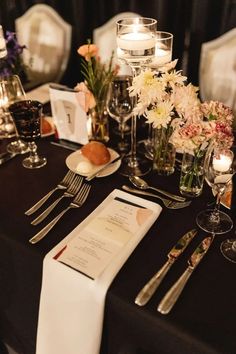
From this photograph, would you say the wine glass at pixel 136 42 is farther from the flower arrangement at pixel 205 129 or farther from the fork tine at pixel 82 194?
the fork tine at pixel 82 194

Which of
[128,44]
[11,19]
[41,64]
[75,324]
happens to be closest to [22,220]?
[75,324]

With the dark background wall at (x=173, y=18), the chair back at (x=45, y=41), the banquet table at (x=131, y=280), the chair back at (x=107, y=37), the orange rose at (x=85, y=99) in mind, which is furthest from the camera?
the chair back at (x=45, y=41)

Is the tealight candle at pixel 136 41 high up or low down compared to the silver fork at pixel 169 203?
up

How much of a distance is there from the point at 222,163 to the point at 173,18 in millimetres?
1352

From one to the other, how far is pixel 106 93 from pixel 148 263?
2.13 ft

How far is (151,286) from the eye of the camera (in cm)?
69

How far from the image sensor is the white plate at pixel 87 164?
1.03m

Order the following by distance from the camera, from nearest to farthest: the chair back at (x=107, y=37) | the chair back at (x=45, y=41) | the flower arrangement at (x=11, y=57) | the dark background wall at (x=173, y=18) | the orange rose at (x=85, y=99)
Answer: the orange rose at (x=85, y=99) < the flower arrangement at (x=11, y=57) < the dark background wall at (x=173, y=18) < the chair back at (x=107, y=37) < the chair back at (x=45, y=41)

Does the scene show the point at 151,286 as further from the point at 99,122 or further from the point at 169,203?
the point at 99,122

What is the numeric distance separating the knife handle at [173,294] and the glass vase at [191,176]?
0.92 feet

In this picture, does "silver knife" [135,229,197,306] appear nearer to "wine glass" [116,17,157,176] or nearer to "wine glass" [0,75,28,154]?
"wine glass" [116,17,157,176]

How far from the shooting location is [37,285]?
33.2 inches

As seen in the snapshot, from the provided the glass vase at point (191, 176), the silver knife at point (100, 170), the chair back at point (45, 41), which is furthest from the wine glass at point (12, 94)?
the chair back at point (45, 41)

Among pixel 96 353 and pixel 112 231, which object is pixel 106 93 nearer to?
pixel 112 231
